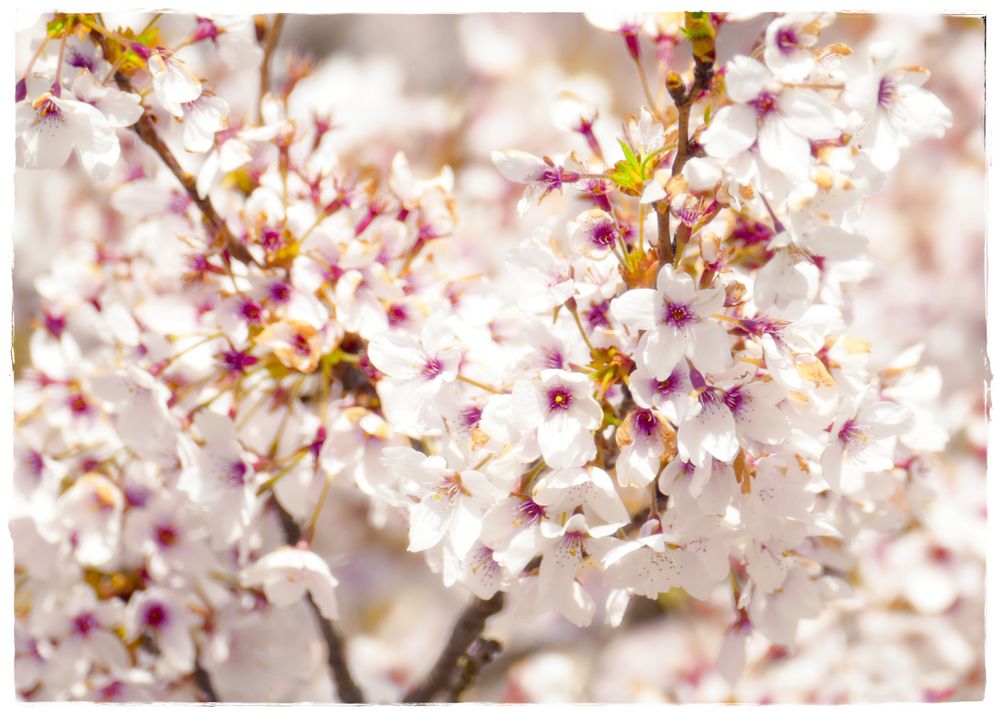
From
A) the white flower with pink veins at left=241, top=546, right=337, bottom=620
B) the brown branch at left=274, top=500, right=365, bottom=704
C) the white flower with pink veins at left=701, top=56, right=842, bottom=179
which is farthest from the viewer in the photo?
the brown branch at left=274, top=500, right=365, bottom=704

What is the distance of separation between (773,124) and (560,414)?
277mm

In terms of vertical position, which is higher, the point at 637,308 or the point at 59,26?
the point at 59,26

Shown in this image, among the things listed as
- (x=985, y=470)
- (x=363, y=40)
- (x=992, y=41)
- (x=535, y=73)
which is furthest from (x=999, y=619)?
(x=363, y=40)

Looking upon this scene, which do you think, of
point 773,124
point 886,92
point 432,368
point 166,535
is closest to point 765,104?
point 773,124

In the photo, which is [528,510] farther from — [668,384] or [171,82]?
[171,82]

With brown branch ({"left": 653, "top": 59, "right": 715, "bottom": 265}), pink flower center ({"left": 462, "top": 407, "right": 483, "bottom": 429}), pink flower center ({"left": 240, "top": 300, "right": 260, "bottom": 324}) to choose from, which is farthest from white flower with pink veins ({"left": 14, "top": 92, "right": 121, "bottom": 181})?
brown branch ({"left": 653, "top": 59, "right": 715, "bottom": 265})

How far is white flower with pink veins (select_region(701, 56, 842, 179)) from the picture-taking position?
27.4 inches

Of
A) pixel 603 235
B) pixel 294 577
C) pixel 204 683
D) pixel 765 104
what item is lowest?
pixel 204 683

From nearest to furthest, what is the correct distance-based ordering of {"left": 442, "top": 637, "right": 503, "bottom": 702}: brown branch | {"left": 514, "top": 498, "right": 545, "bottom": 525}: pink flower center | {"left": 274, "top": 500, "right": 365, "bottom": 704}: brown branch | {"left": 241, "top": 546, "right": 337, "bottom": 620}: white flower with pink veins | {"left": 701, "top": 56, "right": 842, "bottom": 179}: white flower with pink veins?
{"left": 701, "top": 56, "right": 842, "bottom": 179}: white flower with pink veins, {"left": 514, "top": 498, "right": 545, "bottom": 525}: pink flower center, {"left": 241, "top": 546, "right": 337, "bottom": 620}: white flower with pink veins, {"left": 442, "top": 637, "right": 503, "bottom": 702}: brown branch, {"left": 274, "top": 500, "right": 365, "bottom": 704}: brown branch

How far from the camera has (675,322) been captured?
2.41ft

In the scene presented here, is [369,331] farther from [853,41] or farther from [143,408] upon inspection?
[853,41]

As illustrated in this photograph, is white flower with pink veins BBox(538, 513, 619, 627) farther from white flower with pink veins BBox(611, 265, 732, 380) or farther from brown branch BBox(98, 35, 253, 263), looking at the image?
brown branch BBox(98, 35, 253, 263)

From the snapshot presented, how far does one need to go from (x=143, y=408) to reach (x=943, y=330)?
4.14 ft

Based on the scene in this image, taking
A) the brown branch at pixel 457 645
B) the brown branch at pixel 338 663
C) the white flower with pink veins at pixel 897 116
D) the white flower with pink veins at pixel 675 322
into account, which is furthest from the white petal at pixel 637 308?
the brown branch at pixel 338 663
